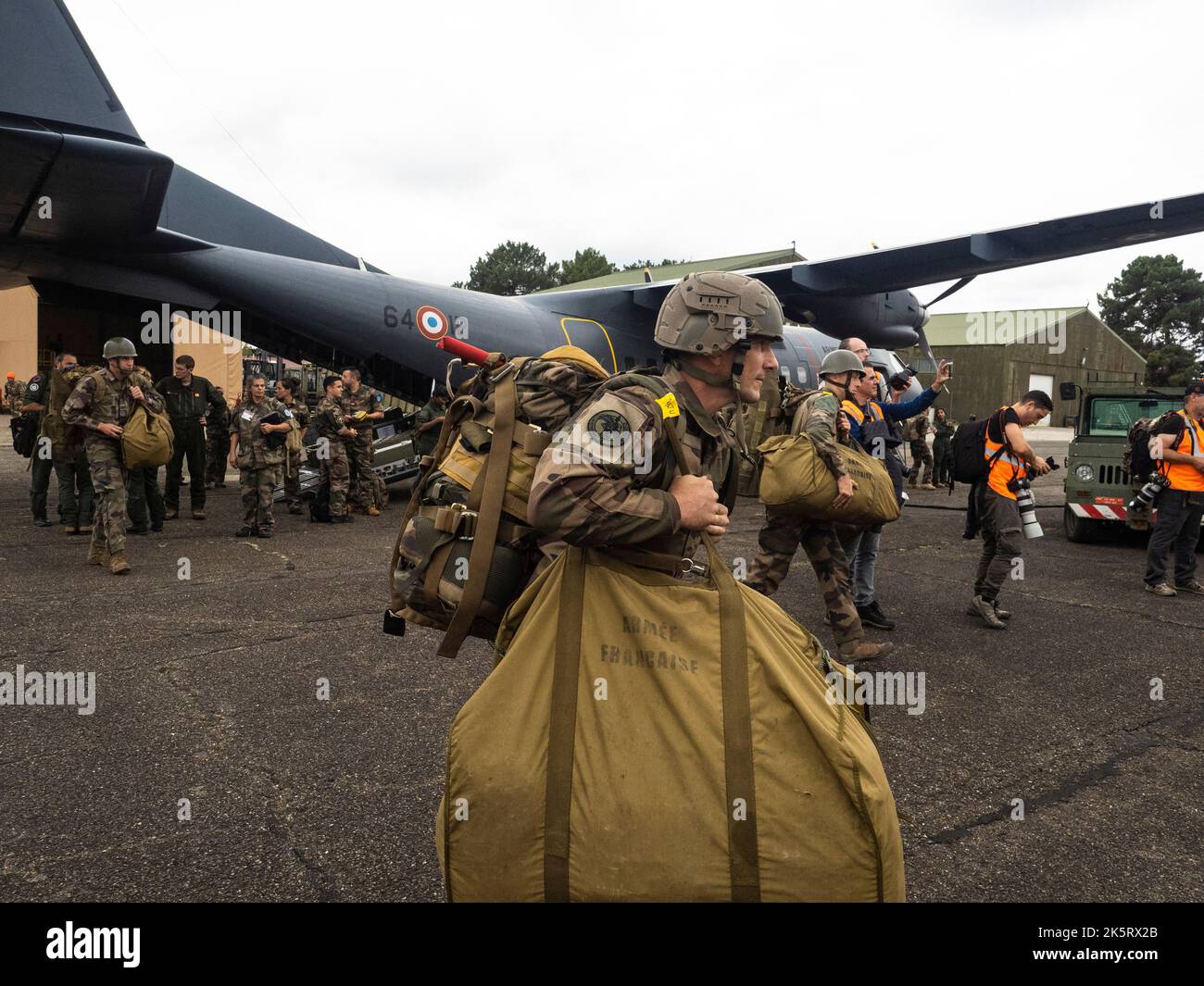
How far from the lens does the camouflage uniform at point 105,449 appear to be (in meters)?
7.33

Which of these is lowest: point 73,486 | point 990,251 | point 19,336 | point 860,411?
point 73,486

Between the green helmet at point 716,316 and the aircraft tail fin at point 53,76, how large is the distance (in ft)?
25.7

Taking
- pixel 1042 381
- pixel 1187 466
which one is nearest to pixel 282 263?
pixel 1187 466

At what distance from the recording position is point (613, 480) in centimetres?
190

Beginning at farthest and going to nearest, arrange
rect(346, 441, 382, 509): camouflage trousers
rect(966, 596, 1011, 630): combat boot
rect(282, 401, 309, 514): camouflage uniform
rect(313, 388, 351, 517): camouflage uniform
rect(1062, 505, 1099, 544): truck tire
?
rect(282, 401, 309, 514): camouflage uniform < rect(346, 441, 382, 509): camouflage trousers < rect(313, 388, 351, 517): camouflage uniform < rect(1062, 505, 1099, 544): truck tire < rect(966, 596, 1011, 630): combat boot

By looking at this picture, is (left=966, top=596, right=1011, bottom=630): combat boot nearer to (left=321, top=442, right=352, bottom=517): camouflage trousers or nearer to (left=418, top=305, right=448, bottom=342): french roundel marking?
(left=321, top=442, right=352, bottom=517): camouflage trousers

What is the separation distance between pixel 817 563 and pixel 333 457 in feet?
23.5

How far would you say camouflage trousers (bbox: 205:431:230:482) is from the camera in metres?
13.1

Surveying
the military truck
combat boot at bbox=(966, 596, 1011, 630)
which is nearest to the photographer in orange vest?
the military truck

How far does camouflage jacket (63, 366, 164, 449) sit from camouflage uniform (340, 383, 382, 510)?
296 cm

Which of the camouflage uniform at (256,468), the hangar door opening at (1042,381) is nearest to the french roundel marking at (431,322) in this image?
the camouflage uniform at (256,468)

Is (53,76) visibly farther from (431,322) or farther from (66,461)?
(431,322)

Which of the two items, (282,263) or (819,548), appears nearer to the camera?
(819,548)

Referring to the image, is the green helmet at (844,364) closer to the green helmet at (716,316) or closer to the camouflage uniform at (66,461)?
the green helmet at (716,316)
